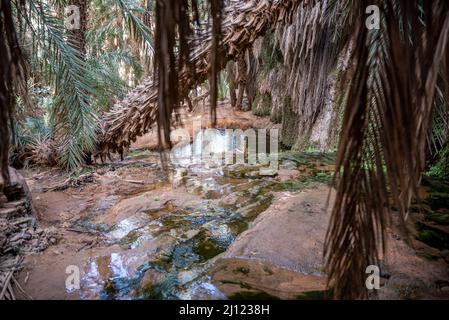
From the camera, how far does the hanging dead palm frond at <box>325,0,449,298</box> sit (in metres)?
0.60

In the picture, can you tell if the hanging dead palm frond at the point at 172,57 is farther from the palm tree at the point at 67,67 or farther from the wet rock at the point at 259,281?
the wet rock at the point at 259,281

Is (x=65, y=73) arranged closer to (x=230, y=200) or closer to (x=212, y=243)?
(x=230, y=200)

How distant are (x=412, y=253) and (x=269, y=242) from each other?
0.78 metres

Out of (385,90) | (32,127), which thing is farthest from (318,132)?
(32,127)

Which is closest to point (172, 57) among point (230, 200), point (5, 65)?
point (5, 65)

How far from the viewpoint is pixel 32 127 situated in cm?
542

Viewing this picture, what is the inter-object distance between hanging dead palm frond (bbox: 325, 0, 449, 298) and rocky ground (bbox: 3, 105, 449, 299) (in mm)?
91

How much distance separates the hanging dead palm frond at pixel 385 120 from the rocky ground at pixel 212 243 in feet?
0.30

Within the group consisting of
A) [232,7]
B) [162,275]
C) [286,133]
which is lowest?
→ [162,275]

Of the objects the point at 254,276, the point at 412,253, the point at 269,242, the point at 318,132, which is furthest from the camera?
the point at 318,132

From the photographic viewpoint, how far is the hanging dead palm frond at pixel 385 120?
60cm

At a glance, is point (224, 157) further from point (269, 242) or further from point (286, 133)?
point (269, 242)

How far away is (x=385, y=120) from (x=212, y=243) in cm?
163

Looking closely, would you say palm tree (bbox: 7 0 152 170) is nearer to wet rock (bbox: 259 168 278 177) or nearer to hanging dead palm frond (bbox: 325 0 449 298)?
wet rock (bbox: 259 168 278 177)
